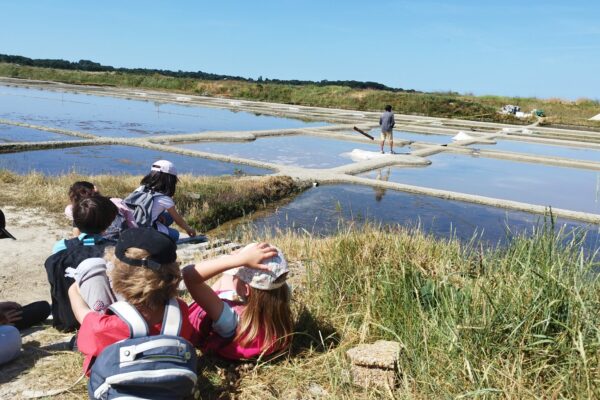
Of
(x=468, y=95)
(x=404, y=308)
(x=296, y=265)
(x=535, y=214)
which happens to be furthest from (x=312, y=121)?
(x=468, y=95)

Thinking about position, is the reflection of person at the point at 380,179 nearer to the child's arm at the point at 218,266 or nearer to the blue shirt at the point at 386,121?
the blue shirt at the point at 386,121

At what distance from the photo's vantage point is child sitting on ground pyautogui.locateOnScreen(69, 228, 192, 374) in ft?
7.58

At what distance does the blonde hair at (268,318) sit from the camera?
2.78m

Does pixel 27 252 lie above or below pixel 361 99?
below

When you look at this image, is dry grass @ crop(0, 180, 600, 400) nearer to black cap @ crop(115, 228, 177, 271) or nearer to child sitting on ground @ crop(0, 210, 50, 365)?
child sitting on ground @ crop(0, 210, 50, 365)

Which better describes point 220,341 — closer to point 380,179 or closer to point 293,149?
point 380,179

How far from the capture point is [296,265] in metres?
5.28

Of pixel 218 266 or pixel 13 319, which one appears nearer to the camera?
pixel 218 266

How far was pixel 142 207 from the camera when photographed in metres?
4.91

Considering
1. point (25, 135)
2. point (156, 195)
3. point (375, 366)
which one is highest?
point (156, 195)

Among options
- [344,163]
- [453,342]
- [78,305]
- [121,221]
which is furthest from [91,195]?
[344,163]

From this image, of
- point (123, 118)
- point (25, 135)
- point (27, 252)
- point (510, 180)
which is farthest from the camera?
point (123, 118)

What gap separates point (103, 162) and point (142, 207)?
30.9ft

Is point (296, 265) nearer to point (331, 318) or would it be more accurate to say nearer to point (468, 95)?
point (331, 318)
